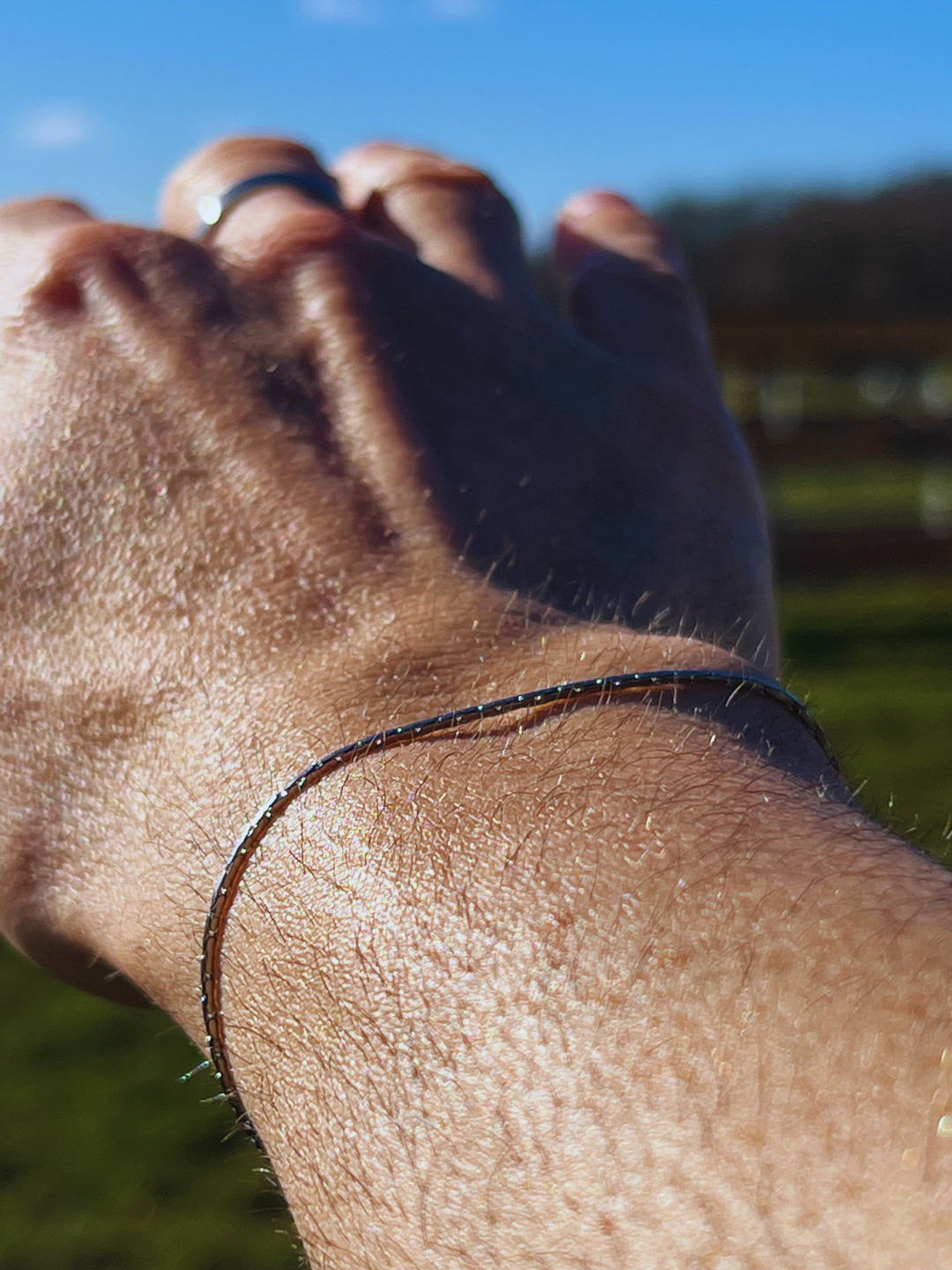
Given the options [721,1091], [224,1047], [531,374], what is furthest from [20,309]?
[721,1091]

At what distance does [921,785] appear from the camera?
349cm

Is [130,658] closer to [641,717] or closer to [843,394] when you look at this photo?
[641,717]

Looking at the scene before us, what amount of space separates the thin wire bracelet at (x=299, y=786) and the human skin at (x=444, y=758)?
11 mm

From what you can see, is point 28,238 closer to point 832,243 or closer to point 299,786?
point 299,786

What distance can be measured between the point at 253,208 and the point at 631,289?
0.34 meters

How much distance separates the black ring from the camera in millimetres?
1057

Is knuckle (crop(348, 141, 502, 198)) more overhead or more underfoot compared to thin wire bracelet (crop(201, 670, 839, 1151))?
more overhead

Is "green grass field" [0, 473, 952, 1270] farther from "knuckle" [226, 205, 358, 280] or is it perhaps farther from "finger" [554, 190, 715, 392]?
"knuckle" [226, 205, 358, 280]

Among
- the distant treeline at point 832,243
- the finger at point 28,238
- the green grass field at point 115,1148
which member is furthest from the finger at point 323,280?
the distant treeline at point 832,243

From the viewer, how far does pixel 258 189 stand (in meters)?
1.07

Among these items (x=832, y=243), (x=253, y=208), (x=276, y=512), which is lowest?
(x=276, y=512)

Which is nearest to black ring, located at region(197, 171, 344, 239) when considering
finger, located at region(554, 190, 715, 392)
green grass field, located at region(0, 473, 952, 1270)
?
finger, located at region(554, 190, 715, 392)

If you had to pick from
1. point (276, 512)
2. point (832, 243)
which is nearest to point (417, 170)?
point (276, 512)

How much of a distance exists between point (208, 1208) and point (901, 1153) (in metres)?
1.68
